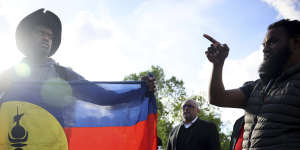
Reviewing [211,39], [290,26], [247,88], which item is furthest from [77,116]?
[290,26]

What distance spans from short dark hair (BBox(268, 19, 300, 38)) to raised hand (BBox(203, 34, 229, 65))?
22.3 inches

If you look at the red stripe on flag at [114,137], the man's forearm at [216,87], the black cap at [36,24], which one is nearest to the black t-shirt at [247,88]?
the man's forearm at [216,87]

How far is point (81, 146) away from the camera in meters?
3.67

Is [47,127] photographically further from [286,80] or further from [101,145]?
[286,80]

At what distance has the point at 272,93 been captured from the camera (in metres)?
2.66

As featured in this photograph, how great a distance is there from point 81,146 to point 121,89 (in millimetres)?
861

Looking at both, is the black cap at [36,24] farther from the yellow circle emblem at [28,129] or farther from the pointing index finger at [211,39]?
the pointing index finger at [211,39]

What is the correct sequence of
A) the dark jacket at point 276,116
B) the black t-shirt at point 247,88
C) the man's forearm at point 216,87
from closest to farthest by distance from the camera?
1. the dark jacket at point 276,116
2. the man's forearm at point 216,87
3. the black t-shirt at point 247,88

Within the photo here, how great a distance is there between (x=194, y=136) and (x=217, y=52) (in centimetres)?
383

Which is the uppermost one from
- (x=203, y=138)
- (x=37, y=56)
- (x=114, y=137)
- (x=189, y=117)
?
(x=37, y=56)

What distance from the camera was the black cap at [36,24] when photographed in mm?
4068

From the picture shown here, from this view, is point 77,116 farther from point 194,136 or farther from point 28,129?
point 194,136

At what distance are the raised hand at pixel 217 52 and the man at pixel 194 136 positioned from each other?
12.3ft

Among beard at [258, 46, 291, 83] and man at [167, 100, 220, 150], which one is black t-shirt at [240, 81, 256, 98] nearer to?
beard at [258, 46, 291, 83]
